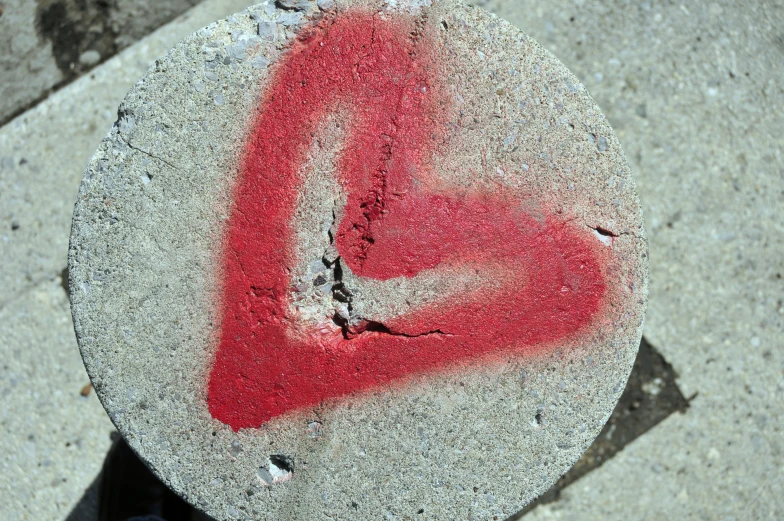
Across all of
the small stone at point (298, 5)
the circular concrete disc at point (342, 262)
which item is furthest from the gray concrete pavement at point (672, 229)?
the small stone at point (298, 5)

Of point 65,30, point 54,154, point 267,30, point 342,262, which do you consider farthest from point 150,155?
point 65,30

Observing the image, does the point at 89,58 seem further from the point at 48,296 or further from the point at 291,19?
the point at 291,19

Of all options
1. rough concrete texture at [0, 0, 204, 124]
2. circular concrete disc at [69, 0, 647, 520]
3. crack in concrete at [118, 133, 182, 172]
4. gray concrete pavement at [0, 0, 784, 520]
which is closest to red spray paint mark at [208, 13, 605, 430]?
circular concrete disc at [69, 0, 647, 520]

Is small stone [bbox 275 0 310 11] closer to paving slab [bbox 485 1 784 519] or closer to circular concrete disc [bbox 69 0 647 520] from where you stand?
circular concrete disc [bbox 69 0 647 520]

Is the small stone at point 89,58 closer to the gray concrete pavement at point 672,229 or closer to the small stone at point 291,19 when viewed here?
the gray concrete pavement at point 672,229

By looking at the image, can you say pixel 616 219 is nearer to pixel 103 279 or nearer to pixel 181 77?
pixel 181 77

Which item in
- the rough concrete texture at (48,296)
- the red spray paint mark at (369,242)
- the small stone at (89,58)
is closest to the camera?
the red spray paint mark at (369,242)
